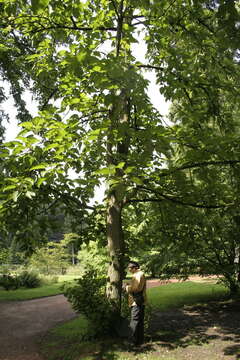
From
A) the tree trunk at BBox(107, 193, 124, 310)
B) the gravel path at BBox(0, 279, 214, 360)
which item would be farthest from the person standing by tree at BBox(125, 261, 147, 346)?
the gravel path at BBox(0, 279, 214, 360)

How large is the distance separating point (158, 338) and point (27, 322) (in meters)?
A: 5.43

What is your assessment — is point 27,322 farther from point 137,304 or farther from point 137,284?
point 137,284

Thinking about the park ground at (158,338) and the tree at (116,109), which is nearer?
the tree at (116,109)

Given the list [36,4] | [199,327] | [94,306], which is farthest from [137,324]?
[36,4]

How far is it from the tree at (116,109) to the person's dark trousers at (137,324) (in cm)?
52

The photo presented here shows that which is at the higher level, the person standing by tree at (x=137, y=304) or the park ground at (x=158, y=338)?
the person standing by tree at (x=137, y=304)

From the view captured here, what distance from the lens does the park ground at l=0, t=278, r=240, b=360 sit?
537 centimetres

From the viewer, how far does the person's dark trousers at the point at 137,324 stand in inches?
225

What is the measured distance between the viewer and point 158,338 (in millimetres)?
6281

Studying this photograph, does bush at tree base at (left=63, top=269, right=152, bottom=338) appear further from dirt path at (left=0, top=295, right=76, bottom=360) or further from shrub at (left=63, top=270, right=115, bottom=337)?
dirt path at (left=0, top=295, right=76, bottom=360)

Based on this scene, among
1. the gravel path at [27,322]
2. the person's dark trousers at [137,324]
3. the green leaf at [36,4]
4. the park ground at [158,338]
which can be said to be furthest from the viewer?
the gravel path at [27,322]

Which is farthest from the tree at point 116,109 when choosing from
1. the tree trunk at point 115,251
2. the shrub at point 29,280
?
the shrub at point 29,280

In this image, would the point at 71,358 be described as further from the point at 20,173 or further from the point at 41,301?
the point at 41,301

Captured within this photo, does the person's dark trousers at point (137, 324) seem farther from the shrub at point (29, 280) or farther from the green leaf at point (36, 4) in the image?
the shrub at point (29, 280)
